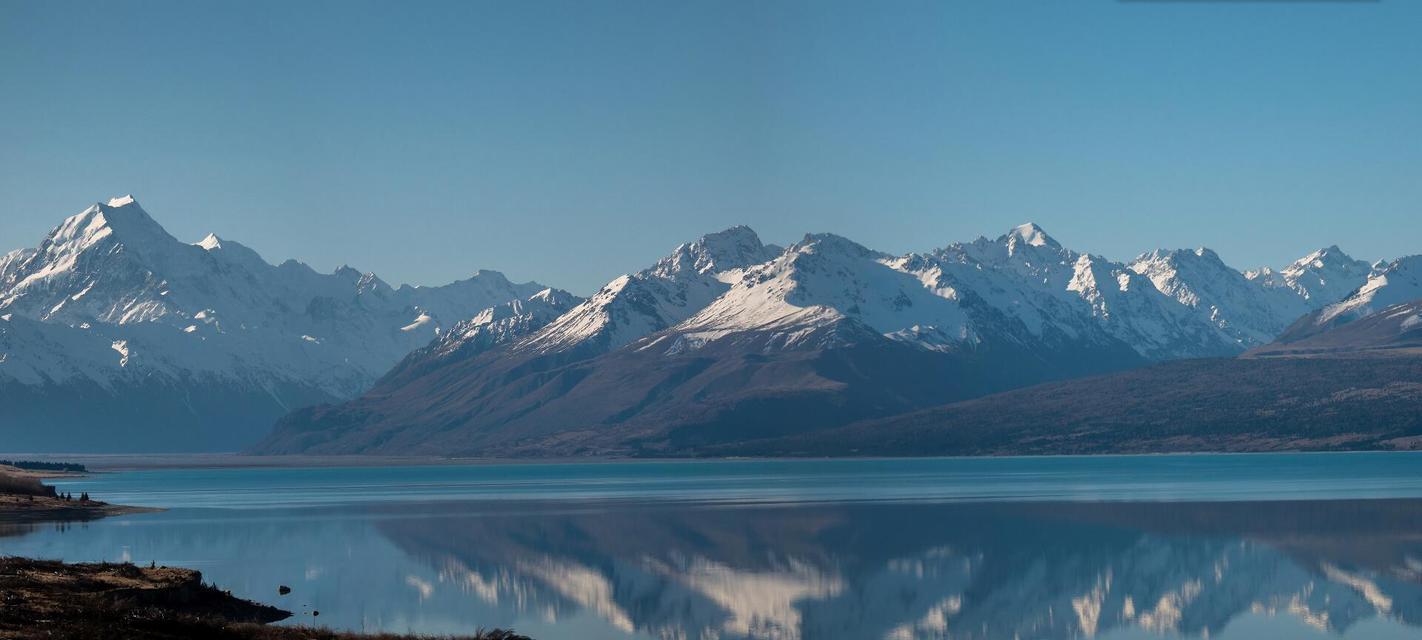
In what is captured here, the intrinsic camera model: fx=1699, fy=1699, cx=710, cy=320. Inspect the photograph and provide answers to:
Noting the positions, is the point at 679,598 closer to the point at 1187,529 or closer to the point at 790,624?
the point at 790,624

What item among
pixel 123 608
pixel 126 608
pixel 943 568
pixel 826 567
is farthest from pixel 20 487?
pixel 123 608

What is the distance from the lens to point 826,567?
370 ft

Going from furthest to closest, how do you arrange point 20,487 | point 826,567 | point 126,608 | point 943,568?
point 20,487 → point 826,567 → point 943,568 → point 126,608

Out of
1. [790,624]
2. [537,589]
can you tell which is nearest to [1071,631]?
[790,624]

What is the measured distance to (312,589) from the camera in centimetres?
9850

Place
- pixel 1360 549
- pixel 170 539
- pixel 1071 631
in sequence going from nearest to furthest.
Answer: pixel 1071 631 < pixel 1360 549 < pixel 170 539

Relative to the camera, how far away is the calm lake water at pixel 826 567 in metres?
85.9

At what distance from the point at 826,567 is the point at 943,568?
25.2 feet

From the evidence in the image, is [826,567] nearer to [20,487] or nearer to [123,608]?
[123,608]

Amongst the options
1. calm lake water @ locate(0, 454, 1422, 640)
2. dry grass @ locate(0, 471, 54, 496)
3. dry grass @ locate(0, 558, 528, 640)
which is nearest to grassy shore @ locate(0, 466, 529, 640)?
dry grass @ locate(0, 558, 528, 640)

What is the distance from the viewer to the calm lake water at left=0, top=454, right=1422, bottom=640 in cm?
8594

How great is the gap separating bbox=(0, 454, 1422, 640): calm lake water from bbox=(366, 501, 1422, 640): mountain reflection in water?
29 cm

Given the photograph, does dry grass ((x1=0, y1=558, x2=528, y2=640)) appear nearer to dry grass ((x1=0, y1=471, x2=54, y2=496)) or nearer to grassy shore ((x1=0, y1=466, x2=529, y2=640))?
grassy shore ((x1=0, y1=466, x2=529, y2=640))

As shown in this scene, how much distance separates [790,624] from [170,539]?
221ft
